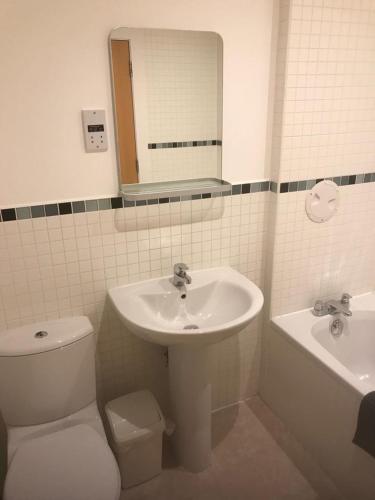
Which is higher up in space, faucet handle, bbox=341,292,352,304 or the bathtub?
faucet handle, bbox=341,292,352,304

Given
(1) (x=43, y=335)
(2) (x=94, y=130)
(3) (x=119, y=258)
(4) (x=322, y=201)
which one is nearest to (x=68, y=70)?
(2) (x=94, y=130)

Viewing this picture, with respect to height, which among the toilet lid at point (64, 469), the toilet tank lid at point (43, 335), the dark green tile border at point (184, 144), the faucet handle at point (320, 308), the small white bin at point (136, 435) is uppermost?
the dark green tile border at point (184, 144)

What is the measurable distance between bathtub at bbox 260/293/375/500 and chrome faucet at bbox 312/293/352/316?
35mm

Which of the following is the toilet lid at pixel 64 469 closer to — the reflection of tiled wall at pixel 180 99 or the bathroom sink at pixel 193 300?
the bathroom sink at pixel 193 300

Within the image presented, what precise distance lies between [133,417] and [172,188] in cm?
98

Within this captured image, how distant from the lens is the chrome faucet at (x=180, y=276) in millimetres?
1586

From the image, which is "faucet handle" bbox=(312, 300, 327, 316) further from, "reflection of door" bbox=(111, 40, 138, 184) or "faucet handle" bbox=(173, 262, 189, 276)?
"reflection of door" bbox=(111, 40, 138, 184)

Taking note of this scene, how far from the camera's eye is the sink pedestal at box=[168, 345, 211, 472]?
5.18 ft

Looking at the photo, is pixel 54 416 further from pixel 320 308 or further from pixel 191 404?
pixel 320 308

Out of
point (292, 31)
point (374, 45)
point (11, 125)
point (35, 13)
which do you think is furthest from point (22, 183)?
point (374, 45)

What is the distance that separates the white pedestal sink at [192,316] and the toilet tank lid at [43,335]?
171 millimetres

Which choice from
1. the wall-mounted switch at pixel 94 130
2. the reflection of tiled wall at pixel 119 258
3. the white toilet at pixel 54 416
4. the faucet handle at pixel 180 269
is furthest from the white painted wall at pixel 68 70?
the white toilet at pixel 54 416

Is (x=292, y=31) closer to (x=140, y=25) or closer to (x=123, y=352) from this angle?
(x=140, y=25)

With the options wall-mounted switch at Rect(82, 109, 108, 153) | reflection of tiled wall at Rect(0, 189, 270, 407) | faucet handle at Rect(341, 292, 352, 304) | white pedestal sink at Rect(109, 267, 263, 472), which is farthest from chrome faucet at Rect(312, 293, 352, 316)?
wall-mounted switch at Rect(82, 109, 108, 153)
